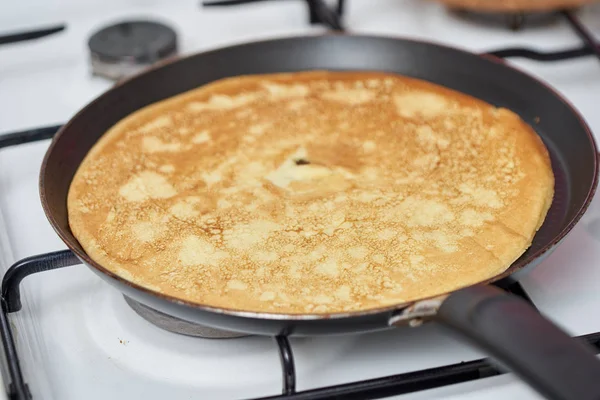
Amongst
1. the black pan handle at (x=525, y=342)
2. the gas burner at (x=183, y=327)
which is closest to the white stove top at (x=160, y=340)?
the gas burner at (x=183, y=327)

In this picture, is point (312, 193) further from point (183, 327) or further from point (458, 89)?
point (458, 89)

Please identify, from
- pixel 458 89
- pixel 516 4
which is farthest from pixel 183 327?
pixel 516 4

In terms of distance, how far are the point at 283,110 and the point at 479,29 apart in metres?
0.54

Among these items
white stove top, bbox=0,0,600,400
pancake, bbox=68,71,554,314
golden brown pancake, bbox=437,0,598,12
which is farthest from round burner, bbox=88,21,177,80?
golden brown pancake, bbox=437,0,598,12

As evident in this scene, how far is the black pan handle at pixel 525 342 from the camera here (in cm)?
52


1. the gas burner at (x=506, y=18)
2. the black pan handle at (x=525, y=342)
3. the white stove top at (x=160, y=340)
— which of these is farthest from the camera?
the gas burner at (x=506, y=18)

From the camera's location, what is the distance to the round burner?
4.17 ft

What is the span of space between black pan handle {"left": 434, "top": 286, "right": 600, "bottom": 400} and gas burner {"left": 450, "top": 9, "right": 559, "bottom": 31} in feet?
3.11

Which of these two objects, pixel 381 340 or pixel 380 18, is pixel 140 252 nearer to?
pixel 381 340

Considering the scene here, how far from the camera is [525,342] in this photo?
0.56 metres

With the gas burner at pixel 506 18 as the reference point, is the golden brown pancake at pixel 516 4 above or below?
above

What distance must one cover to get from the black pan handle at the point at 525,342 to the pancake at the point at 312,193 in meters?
0.12

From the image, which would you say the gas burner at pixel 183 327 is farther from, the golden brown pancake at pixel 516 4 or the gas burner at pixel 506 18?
the gas burner at pixel 506 18

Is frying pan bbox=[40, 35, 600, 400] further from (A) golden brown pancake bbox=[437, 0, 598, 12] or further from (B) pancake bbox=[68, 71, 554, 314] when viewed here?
(A) golden brown pancake bbox=[437, 0, 598, 12]
